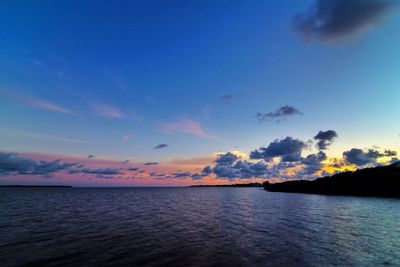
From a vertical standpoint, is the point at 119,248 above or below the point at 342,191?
below

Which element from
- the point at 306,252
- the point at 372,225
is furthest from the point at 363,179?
Answer: the point at 306,252

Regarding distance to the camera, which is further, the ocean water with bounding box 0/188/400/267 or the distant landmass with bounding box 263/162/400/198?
the distant landmass with bounding box 263/162/400/198

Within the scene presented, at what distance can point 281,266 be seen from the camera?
77.5 feet

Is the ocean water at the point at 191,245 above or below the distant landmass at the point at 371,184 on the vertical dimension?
below

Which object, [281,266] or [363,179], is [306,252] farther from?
[363,179]

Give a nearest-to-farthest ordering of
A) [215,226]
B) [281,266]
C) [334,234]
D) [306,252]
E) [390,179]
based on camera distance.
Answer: [281,266], [306,252], [334,234], [215,226], [390,179]

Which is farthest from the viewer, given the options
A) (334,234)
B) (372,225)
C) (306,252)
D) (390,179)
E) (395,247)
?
(390,179)

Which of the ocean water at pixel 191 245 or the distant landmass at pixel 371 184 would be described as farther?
the distant landmass at pixel 371 184

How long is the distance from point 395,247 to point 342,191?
171726 millimetres

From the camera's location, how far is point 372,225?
4869 centimetres

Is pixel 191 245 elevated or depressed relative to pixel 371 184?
depressed

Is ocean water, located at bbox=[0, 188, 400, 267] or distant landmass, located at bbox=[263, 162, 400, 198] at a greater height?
distant landmass, located at bbox=[263, 162, 400, 198]

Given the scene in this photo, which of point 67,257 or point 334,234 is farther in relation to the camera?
point 334,234

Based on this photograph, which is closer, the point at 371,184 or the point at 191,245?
the point at 191,245
